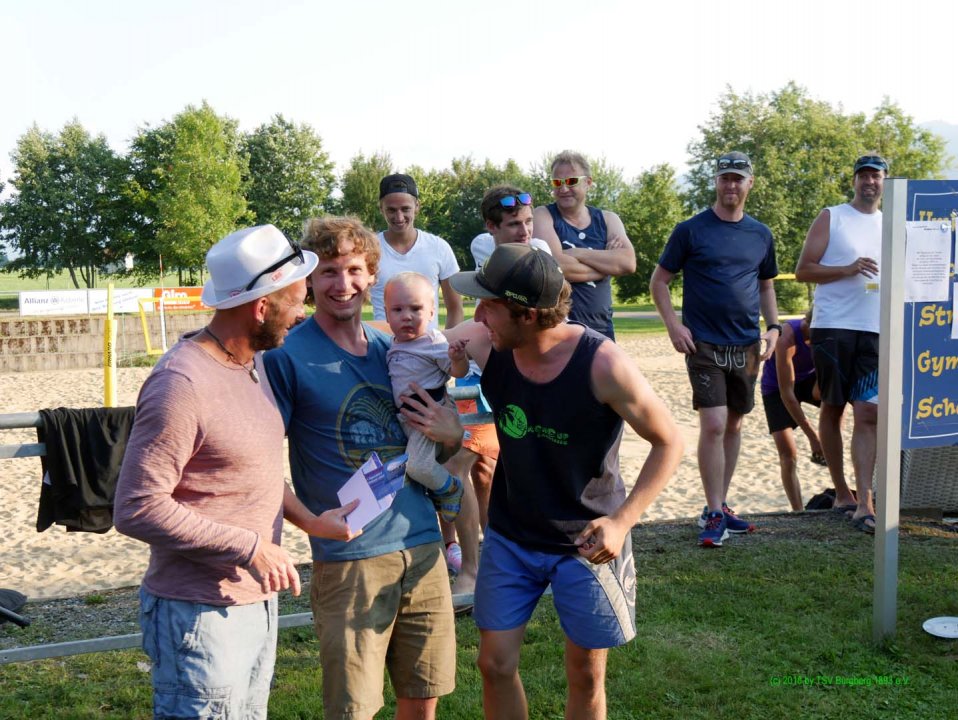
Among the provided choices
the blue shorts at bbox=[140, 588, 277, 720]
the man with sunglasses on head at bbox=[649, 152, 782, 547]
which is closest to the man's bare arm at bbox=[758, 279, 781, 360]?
the man with sunglasses on head at bbox=[649, 152, 782, 547]

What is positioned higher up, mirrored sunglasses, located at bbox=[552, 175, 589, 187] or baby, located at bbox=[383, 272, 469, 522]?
mirrored sunglasses, located at bbox=[552, 175, 589, 187]

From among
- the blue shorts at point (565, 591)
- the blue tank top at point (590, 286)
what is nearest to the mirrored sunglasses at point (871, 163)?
the blue tank top at point (590, 286)

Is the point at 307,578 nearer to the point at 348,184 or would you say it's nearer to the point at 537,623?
the point at 537,623

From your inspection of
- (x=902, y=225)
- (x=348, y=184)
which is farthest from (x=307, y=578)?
(x=348, y=184)

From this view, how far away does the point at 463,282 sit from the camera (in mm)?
3061

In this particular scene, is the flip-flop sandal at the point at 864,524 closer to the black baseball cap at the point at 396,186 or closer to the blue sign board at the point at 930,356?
the blue sign board at the point at 930,356

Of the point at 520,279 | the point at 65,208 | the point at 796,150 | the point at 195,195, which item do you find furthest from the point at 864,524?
the point at 65,208

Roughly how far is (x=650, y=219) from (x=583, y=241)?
34.1 metres

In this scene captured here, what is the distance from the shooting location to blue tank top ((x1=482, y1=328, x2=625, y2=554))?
2.96 m

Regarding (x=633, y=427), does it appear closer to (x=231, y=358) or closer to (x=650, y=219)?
(x=231, y=358)

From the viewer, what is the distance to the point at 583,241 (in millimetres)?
5574

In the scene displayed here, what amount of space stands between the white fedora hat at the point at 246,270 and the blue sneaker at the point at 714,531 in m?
4.00

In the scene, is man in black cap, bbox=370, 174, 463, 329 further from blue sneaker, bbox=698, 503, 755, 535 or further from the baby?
the baby

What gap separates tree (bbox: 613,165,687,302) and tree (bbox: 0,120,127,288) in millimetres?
36652
